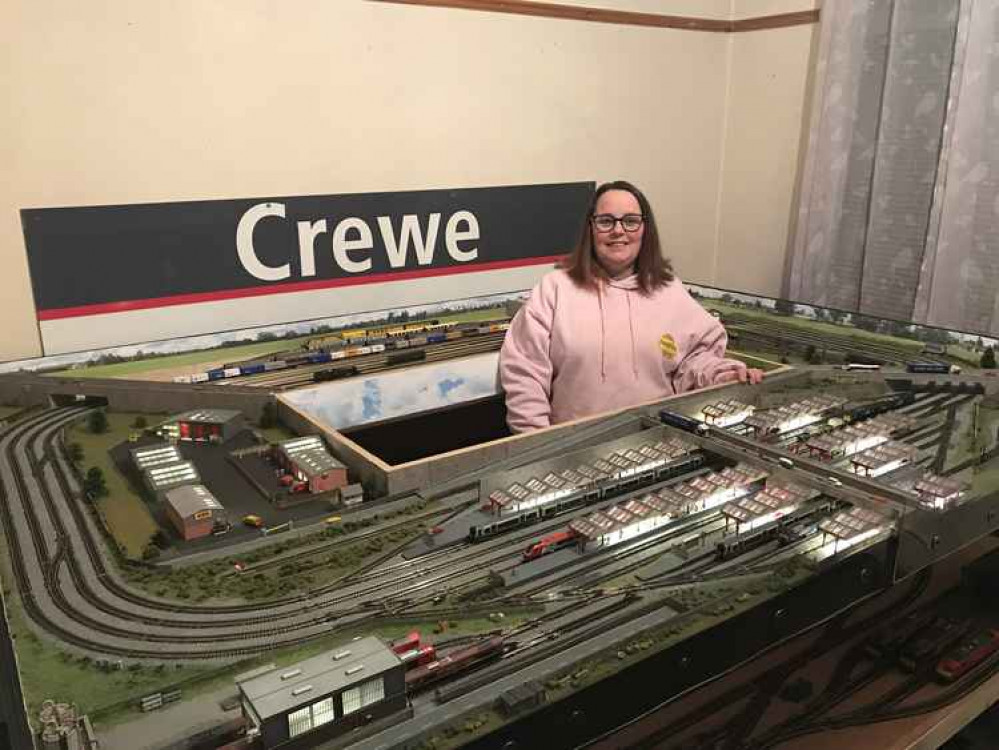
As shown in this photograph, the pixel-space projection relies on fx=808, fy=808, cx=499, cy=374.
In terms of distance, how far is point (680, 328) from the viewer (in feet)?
7.29

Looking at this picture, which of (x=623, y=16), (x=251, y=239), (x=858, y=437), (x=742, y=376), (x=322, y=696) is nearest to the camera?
(x=322, y=696)

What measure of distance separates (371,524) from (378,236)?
156 centimetres

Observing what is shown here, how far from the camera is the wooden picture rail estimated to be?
8.99 feet

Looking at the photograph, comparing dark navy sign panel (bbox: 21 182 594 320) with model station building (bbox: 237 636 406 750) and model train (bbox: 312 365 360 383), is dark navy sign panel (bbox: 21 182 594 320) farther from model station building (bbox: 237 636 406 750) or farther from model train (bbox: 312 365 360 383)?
model station building (bbox: 237 636 406 750)

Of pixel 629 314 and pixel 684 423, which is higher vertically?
pixel 629 314

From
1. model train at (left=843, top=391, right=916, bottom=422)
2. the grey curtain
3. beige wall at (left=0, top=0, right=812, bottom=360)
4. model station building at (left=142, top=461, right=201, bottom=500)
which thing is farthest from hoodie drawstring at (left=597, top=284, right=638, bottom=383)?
the grey curtain

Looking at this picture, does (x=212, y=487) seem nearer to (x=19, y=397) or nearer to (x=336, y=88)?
(x=19, y=397)

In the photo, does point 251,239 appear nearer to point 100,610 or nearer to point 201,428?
point 201,428

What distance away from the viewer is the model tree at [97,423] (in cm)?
177

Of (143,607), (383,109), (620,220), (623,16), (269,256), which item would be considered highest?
(623,16)

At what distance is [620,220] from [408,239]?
93 cm

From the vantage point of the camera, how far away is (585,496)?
4.55 ft

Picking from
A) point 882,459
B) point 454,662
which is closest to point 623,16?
point 882,459

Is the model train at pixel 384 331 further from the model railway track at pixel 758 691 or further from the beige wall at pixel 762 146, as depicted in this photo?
the beige wall at pixel 762 146
